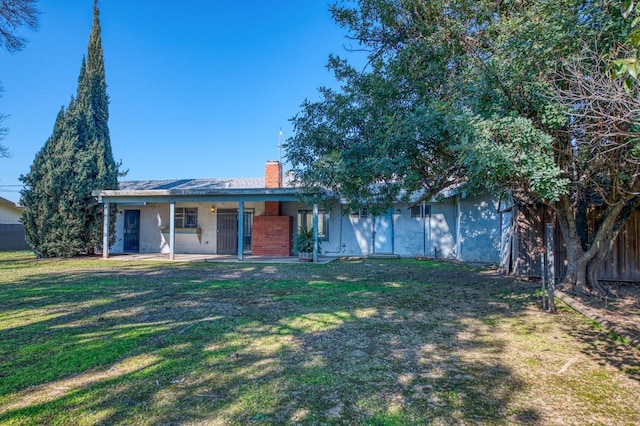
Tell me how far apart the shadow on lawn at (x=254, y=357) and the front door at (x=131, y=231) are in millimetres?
10192

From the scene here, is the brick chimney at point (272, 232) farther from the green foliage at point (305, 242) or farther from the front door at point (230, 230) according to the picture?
the green foliage at point (305, 242)

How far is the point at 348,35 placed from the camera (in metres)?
7.66

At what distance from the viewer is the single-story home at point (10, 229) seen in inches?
768

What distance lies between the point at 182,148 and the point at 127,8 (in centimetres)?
1153

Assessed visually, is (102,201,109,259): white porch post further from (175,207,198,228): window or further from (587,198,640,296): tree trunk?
(587,198,640,296): tree trunk

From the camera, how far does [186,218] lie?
647 inches

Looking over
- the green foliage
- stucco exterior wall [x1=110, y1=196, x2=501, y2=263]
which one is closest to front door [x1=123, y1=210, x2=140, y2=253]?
stucco exterior wall [x1=110, y1=196, x2=501, y2=263]

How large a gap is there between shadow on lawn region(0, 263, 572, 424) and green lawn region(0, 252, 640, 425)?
0.05 ft

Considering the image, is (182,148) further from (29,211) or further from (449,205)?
(449,205)

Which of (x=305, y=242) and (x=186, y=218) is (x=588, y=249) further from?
(x=186, y=218)

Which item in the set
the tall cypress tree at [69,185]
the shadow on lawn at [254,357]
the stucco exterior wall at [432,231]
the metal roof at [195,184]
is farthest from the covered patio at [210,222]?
the shadow on lawn at [254,357]

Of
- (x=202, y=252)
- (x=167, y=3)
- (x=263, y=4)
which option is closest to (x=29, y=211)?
(x=202, y=252)

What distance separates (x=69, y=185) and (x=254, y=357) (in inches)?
578

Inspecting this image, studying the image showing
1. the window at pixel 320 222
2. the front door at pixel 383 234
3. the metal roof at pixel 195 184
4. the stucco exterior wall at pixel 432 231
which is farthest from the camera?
the metal roof at pixel 195 184
